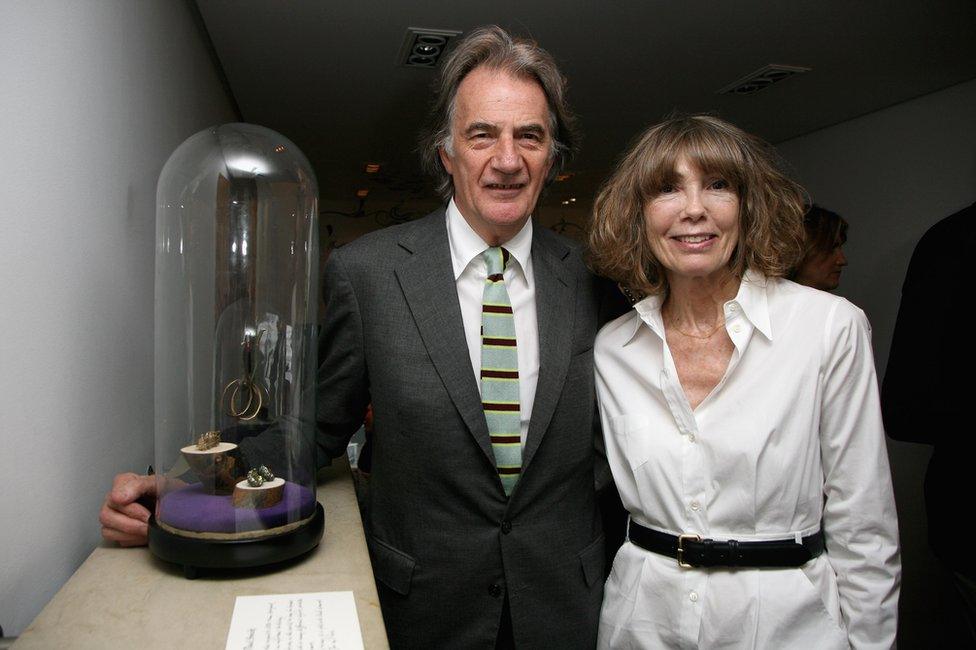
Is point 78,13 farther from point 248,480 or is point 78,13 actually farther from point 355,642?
point 355,642

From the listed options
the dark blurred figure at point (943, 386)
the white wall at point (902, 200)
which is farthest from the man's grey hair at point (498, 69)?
the white wall at point (902, 200)

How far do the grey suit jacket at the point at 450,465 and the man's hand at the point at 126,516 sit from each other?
42cm

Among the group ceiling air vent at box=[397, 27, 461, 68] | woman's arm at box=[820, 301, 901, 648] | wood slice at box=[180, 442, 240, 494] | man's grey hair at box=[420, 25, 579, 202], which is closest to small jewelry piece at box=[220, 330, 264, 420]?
wood slice at box=[180, 442, 240, 494]

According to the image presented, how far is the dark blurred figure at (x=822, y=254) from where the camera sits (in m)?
3.15

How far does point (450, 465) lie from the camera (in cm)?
141

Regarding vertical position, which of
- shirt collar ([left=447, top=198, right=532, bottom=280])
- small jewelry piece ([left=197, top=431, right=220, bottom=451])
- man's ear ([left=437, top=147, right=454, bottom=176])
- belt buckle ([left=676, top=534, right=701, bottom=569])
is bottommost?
belt buckle ([left=676, top=534, right=701, bottom=569])

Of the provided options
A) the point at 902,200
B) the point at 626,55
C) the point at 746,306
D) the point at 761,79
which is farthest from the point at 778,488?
the point at 902,200

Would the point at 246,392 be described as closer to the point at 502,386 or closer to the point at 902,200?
the point at 502,386

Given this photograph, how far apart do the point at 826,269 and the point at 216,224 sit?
2.69m

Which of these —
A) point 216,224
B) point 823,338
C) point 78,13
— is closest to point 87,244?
point 216,224

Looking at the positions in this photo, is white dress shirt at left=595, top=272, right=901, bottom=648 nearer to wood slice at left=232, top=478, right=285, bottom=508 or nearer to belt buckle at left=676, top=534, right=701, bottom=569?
belt buckle at left=676, top=534, right=701, bottom=569

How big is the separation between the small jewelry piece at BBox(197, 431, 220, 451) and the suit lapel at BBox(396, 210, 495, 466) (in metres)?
0.42

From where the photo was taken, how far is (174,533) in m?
1.11

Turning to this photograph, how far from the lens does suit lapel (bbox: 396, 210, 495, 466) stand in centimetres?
141
